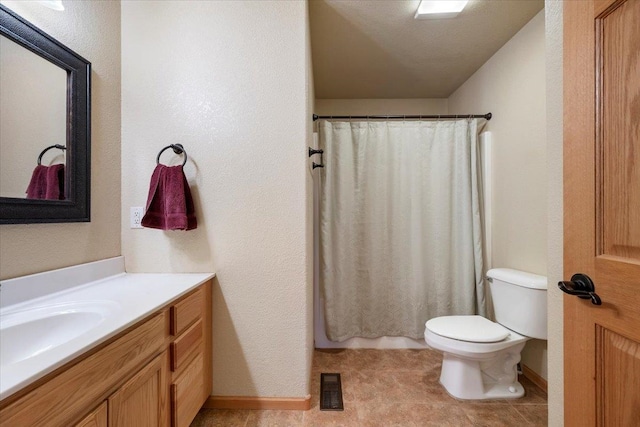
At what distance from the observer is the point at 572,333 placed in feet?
2.45

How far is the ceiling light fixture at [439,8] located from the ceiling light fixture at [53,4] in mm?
1875

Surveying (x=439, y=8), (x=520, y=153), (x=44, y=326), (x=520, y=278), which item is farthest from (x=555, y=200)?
(x=44, y=326)

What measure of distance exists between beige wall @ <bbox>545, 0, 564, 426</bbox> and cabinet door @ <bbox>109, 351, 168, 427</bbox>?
1387mm

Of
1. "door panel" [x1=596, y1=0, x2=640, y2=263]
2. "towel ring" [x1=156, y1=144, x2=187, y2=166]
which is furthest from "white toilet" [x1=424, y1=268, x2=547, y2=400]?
"towel ring" [x1=156, y1=144, x2=187, y2=166]

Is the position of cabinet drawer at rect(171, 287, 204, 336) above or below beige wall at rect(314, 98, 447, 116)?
below

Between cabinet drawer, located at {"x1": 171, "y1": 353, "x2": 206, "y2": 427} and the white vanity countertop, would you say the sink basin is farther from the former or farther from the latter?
cabinet drawer, located at {"x1": 171, "y1": 353, "x2": 206, "y2": 427}

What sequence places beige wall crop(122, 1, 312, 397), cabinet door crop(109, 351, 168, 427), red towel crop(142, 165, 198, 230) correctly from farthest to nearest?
beige wall crop(122, 1, 312, 397) < red towel crop(142, 165, 198, 230) < cabinet door crop(109, 351, 168, 427)

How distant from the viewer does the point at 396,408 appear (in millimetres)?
→ 1490

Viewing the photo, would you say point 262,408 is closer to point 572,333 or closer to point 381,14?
point 572,333

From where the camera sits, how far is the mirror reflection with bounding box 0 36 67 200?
3.22ft

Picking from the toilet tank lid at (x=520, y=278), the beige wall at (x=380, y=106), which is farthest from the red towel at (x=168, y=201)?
the toilet tank lid at (x=520, y=278)

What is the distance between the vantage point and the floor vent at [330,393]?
1.49m

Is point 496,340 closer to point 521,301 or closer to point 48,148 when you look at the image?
point 521,301

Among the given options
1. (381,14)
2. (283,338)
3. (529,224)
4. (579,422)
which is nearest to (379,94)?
(381,14)
